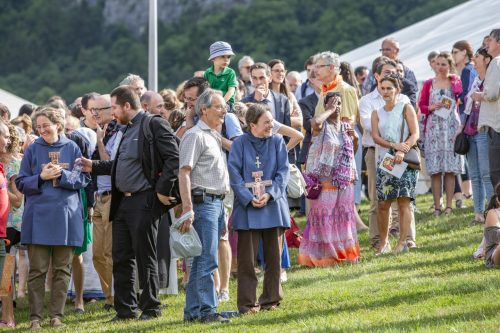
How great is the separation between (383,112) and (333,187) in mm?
1017

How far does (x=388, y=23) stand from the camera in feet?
215

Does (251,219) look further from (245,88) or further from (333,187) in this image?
(245,88)

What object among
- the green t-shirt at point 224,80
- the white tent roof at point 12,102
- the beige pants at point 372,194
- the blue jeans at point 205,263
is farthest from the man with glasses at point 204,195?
the white tent roof at point 12,102

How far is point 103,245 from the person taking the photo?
40.7 feet

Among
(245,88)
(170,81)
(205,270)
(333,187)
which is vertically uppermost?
(170,81)

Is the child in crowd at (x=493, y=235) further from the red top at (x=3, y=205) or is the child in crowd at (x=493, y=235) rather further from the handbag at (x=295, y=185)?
the red top at (x=3, y=205)

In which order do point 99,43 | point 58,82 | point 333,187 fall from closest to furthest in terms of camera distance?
point 333,187 → point 58,82 → point 99,43

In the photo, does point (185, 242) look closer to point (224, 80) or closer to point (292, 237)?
point (224, 80)

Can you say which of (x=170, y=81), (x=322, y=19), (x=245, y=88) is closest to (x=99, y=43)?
(x=170, y=81)

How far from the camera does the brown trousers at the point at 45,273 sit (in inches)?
446

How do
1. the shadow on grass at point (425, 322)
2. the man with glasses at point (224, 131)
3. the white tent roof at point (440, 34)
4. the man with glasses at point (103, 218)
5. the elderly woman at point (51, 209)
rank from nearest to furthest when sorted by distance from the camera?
1. the shadow on grass at point (425, 322)
2. the elderly woman at point (51, 209)
3. the man with glasses at point (224, 131)
4. the man with glasses at point (103, 218)
5. the white tent roof at point (440, 34)

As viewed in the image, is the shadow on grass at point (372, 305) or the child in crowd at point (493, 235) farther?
the child in crowd at point (493, 235)

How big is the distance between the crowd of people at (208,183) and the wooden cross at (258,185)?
0.01 metres

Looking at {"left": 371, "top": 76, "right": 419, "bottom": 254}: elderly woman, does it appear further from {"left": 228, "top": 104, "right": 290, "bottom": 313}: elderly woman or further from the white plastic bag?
the white plastic bag
